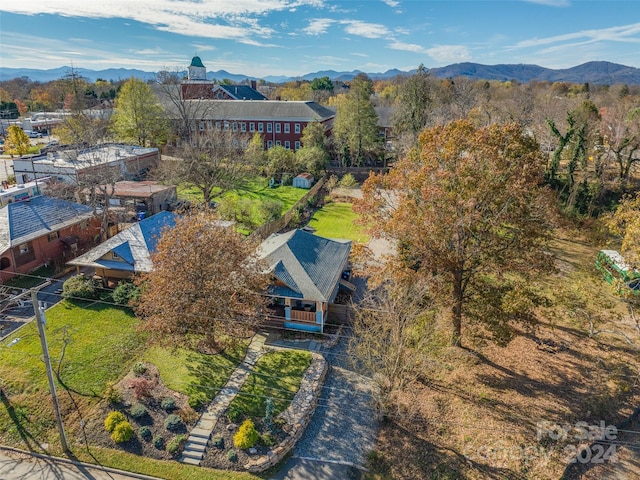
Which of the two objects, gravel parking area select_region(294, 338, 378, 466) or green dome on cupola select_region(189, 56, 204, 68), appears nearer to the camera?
gravel parking area select_region(294, 338, 378, 466)

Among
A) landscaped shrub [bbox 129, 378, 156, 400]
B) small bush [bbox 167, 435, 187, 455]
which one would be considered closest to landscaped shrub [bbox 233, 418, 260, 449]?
small bush [bbox 167, 435, 187, 455]

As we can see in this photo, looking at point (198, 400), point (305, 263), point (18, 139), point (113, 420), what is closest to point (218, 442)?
point (198, 400)

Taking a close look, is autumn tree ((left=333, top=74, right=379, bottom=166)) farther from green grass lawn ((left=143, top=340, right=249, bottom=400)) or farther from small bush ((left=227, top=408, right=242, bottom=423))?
small bush ((left=227, top=408, right=242, bottom=423))

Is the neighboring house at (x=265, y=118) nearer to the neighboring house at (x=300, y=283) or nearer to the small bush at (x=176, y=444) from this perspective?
the neighboring house at (x=300, y=283)

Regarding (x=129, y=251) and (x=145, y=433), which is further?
(x=129, y=251)

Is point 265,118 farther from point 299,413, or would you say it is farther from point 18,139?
point 299,413

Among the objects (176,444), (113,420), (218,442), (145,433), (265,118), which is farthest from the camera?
(265,118)
